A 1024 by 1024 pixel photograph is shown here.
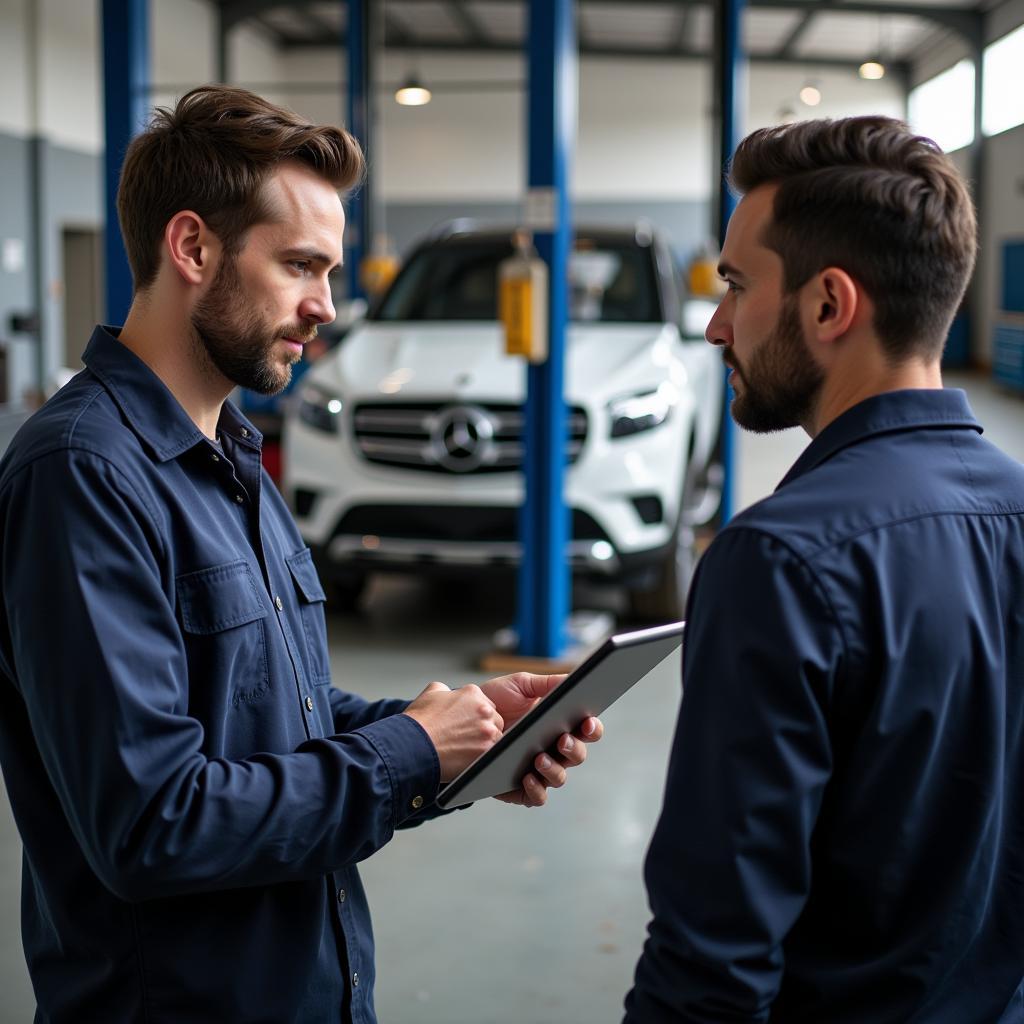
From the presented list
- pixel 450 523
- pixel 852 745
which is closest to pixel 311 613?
pixel 852 745

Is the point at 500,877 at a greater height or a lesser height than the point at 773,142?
lesser

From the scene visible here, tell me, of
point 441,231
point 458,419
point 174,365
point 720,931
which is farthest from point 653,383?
point 720,931

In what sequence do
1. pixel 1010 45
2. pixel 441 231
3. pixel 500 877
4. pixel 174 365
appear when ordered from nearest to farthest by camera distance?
pixel 174 365 < pixel 500 877 < pixel 1010 45 < pixel 441 231

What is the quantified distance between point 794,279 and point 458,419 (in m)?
4.05

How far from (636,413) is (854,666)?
4.17 meters

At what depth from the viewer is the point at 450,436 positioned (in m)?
5.23

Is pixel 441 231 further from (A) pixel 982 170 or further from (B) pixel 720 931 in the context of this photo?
(B) pixel 720 931

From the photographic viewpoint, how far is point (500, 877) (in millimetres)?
3305

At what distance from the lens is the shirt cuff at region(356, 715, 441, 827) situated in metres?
1.37

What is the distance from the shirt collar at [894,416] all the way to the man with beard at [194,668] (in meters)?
0.56

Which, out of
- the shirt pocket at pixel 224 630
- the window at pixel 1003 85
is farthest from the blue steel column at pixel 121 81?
the shirt pocket at pixel 224 630

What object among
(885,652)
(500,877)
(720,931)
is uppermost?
(885,652)

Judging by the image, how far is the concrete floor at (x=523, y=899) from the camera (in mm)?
2713

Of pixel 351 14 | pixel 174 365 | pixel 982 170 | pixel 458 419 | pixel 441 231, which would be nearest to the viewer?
pixel 174 365
